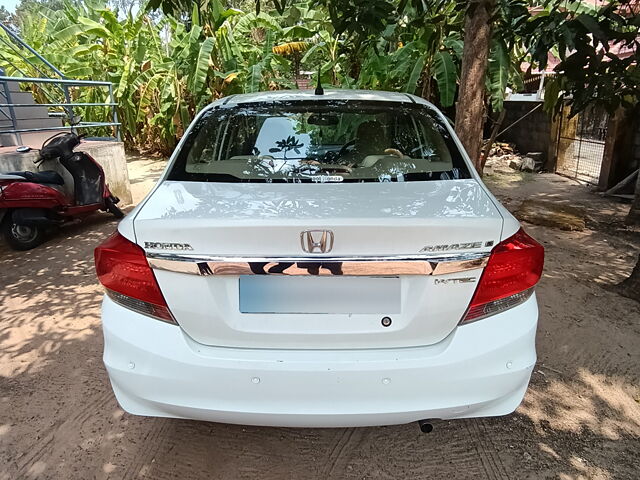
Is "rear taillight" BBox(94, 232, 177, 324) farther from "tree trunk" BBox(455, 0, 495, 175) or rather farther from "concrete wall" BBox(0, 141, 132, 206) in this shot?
"concrete wall" BBox(0, 141, 132, 206)

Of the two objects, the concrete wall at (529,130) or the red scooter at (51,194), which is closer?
the red scooter at (51,194)

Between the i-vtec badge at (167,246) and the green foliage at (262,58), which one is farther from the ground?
the green foliage at (262,58)

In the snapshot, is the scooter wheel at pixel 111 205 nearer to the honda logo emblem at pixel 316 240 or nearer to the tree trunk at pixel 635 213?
the honda logo emblem at pixel 316 240

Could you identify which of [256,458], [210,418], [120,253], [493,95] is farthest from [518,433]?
[493,95]

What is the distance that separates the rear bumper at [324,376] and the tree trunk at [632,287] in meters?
2.61

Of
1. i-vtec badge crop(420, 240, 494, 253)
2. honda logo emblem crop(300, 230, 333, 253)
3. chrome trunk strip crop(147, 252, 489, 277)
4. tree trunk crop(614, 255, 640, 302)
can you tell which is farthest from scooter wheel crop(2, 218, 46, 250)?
tree trunk crop(614, 255, 640, 302)

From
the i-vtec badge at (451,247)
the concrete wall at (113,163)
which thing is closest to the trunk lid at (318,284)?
the i-vtec badge at (451,247)

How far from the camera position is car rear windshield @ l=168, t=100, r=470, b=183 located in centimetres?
229

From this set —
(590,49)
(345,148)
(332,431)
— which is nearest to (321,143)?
(345,148)

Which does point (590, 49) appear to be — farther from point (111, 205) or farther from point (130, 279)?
point (111, 205)

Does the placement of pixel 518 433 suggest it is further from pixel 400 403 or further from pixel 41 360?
pixel 41 360

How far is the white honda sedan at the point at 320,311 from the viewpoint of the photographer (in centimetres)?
165

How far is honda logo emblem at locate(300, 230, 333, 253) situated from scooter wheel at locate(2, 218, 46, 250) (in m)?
4.92

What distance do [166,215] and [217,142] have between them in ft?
3.56
